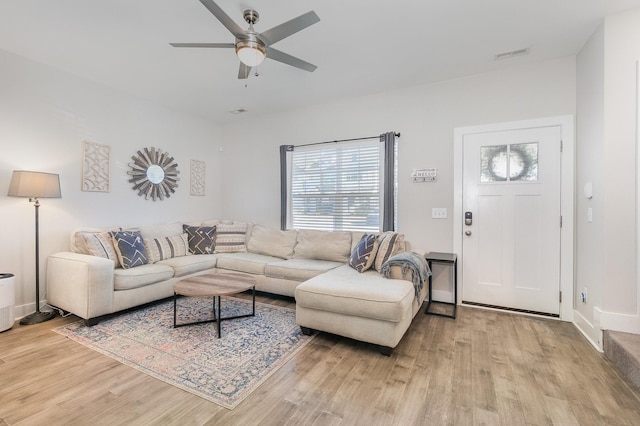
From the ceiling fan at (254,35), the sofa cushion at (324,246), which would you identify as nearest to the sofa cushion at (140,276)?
the sofa cushion at (324,246)

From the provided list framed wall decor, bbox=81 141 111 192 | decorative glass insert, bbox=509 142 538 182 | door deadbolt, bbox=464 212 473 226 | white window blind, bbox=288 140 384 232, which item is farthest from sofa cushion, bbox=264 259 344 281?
framed wall decor, bbox=81 141 111 192

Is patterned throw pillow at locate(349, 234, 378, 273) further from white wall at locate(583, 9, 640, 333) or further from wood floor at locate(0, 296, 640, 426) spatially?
white wall at locate(583, 9, 640, 333)

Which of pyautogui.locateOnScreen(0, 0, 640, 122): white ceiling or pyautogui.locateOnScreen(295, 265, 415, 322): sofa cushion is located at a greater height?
pyautogui.locateOnScreen(0, 0, 640, 122): white ceiling

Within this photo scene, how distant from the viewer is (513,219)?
3.24 m

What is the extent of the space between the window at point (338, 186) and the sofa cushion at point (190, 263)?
1.29 metres

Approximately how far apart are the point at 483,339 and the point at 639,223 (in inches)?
57.9

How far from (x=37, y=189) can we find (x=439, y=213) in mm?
4292

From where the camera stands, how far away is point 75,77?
347 centimetres

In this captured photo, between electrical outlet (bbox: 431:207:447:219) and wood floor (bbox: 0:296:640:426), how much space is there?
1455mm

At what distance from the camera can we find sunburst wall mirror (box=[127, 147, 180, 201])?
13.5 ft

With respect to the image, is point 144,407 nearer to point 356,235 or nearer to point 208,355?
point 208,355

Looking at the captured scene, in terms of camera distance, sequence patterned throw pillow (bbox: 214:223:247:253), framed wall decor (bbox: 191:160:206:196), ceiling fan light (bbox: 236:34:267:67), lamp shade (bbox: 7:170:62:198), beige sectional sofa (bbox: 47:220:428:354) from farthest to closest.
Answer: framed wall decor (bbox: 191:160:206:196) < patterned throw pillow (bbox: 214:223:247:253) < lamp shade (bbox: 7:170:62:198) < beige sectional sofa (bbox: 47:220:428:354) < ceiling fan light (bbox: 236:34:267:67)

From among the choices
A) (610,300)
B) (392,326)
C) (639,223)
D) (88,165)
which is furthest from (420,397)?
(88,165)

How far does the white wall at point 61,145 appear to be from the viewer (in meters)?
3.01
